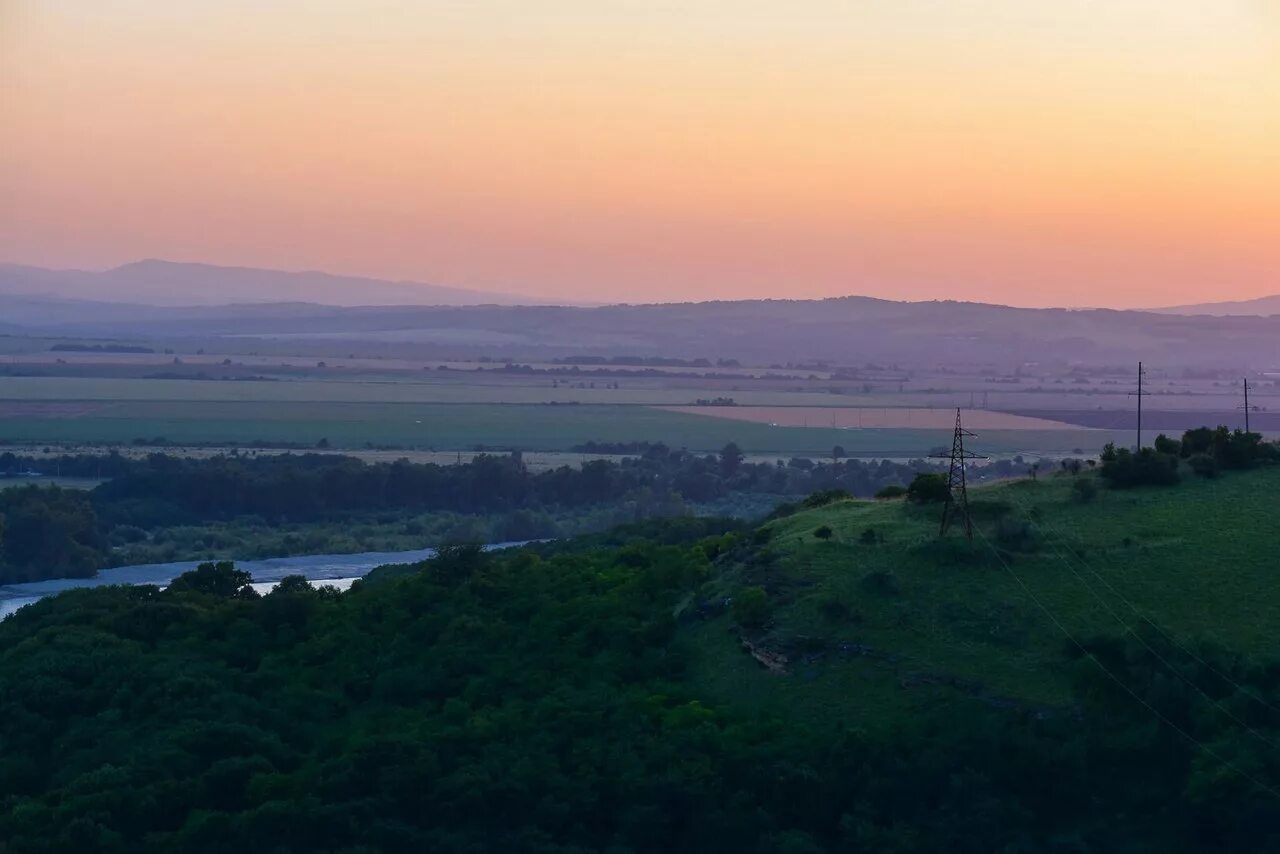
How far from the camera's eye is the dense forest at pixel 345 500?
6169 centimetres

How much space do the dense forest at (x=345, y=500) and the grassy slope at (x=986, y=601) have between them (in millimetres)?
28837

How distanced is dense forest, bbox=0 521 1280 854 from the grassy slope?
0.70 m

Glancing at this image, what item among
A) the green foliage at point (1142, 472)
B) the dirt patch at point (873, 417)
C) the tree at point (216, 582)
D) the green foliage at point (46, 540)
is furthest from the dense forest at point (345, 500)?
the green foliage at point (1142, 472)

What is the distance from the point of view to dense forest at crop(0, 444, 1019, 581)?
202ft

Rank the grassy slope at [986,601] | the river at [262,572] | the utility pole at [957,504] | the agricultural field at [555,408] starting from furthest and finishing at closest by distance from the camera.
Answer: the agricultural field at [555,408]
the river at [262,572]
the utility pole at [957,504]
the grassy slope at [986,601]

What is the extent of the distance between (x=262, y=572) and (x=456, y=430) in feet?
161

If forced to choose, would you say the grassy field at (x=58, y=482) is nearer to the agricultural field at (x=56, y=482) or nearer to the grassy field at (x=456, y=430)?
the agricultural field at (x=56, y=482)

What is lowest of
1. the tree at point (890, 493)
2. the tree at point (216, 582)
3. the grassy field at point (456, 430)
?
the grassy field at point (456, 430)

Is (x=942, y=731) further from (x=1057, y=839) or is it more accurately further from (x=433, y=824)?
(x=433, y=824)

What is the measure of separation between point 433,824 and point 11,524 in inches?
1549

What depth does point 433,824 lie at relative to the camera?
78.1 feet

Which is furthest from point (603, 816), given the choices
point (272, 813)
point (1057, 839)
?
point (1057, 839)

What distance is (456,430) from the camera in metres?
105

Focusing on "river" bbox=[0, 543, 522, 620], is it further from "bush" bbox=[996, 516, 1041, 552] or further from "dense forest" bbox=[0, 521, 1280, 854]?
Result: "bush" bbox=[996, 516, 1041, 552]
